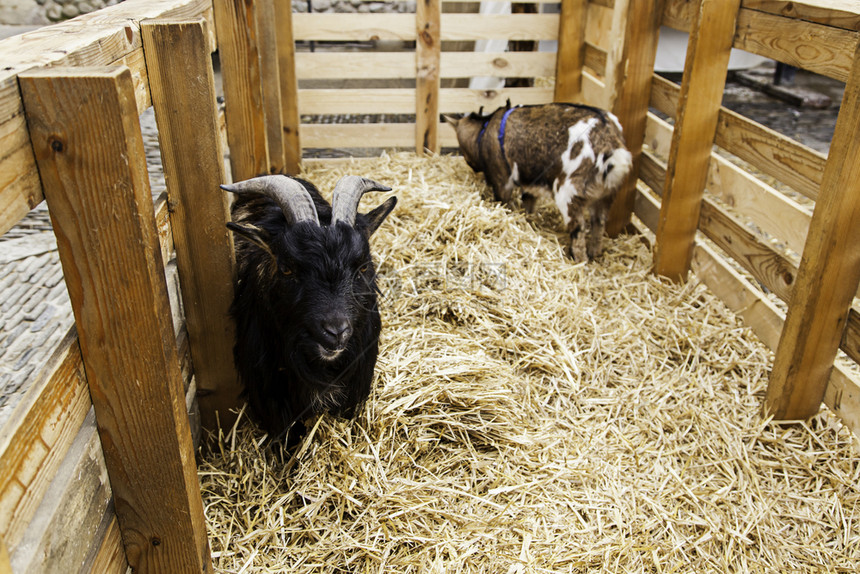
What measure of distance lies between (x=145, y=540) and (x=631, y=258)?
4445 millimetres

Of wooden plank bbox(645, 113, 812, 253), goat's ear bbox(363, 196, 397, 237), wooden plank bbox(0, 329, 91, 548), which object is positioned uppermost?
wooden plank bbox(0, 329, 91, 548)

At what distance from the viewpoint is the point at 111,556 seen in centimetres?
176

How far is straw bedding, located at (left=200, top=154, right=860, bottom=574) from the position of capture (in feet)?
8.65

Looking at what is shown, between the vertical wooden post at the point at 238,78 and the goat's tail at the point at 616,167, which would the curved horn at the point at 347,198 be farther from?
the goat's tail at the point at 616,167

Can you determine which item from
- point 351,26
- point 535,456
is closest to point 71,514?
point 535,456

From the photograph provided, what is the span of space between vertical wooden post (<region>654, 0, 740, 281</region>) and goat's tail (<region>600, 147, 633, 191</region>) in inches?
19.2

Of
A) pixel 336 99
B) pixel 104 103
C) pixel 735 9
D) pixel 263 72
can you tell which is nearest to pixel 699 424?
pixel 735 9

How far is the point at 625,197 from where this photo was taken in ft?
18.3

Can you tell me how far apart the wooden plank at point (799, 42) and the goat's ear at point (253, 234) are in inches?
110

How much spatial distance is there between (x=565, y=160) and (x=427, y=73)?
83.2 inches

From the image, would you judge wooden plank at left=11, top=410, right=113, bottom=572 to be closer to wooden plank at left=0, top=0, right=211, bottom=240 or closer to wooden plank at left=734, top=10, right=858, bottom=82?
wooden plank at left=0, top=0, right=211, bottom=240

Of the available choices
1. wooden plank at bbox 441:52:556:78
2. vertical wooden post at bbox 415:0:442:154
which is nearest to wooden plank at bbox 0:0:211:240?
vertical wooden post at bbox 415:0:442:154

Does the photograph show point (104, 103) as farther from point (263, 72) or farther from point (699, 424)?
point (263, 72)

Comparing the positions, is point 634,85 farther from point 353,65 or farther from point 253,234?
point 253,234
